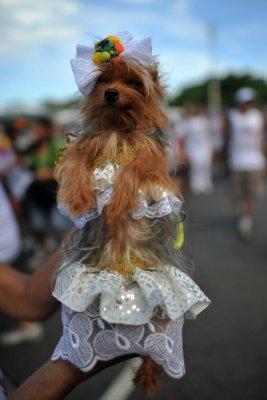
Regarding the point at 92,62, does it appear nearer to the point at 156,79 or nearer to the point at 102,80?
the point at 102,80

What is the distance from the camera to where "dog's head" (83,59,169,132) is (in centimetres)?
168

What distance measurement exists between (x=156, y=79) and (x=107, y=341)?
84 cm

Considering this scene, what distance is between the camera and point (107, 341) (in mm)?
1611

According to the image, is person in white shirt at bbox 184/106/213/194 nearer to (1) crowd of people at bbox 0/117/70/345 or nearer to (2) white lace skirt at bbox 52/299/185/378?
(1) crowd of people at bbox 0/117/70/345

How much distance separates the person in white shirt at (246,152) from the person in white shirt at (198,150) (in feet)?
14.1

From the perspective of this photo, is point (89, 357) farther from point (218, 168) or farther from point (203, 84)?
point (203, 84)

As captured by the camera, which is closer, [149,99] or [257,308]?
[149,99]

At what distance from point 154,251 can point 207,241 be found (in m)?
5.26

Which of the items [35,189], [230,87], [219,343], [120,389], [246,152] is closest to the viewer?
[120,389]

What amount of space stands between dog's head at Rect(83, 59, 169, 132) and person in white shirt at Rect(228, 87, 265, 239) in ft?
18.4

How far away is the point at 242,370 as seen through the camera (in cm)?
330

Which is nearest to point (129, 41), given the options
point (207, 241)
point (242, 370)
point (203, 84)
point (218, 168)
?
point (242, 370)

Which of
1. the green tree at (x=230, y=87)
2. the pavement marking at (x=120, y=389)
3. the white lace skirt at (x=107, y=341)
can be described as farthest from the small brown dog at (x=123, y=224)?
the green tree at (x=230, y=87)

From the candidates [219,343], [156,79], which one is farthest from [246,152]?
[156,79]
